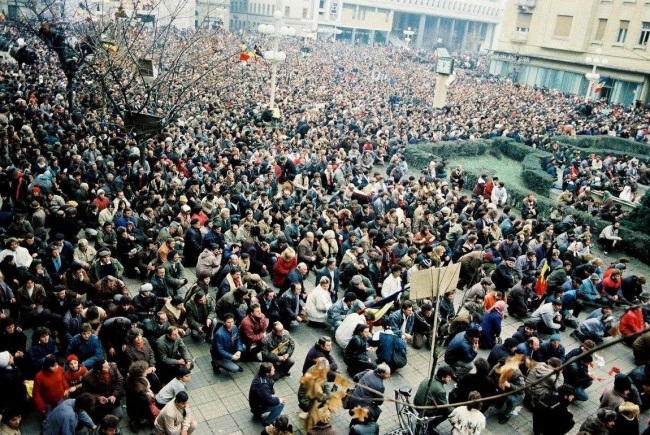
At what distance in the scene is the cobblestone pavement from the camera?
7289mm

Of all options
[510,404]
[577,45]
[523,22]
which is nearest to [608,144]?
[577,45]

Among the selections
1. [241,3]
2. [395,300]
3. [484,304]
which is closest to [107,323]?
[395,300]

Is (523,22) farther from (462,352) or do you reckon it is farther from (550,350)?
(462,352)

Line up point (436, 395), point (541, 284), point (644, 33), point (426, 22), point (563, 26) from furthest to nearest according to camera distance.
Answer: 1. point (426, 22)
2. point (563, 26)
3. point (644, 33)
4. point (541, 284)
5. point (436, 395)

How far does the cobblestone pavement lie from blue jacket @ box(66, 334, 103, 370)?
91cm

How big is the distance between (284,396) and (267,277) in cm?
401

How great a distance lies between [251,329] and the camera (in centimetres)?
848

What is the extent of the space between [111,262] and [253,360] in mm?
3004

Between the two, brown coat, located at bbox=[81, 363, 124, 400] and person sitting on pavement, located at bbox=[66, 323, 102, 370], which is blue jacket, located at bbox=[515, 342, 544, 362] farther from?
person sitting on pavement, located at bbox=[66, 323, 102, 370]

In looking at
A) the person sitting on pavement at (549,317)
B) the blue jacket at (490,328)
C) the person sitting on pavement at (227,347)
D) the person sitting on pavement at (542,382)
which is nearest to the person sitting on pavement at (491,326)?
the blue jacket at (490,328)

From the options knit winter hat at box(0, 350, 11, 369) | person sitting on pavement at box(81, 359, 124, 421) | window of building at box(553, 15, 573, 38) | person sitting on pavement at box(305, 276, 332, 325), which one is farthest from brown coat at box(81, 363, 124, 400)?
window of building at box(553, 15, 573, 38)

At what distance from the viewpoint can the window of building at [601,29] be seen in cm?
4278

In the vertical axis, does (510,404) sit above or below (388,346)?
below

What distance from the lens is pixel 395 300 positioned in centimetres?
974
